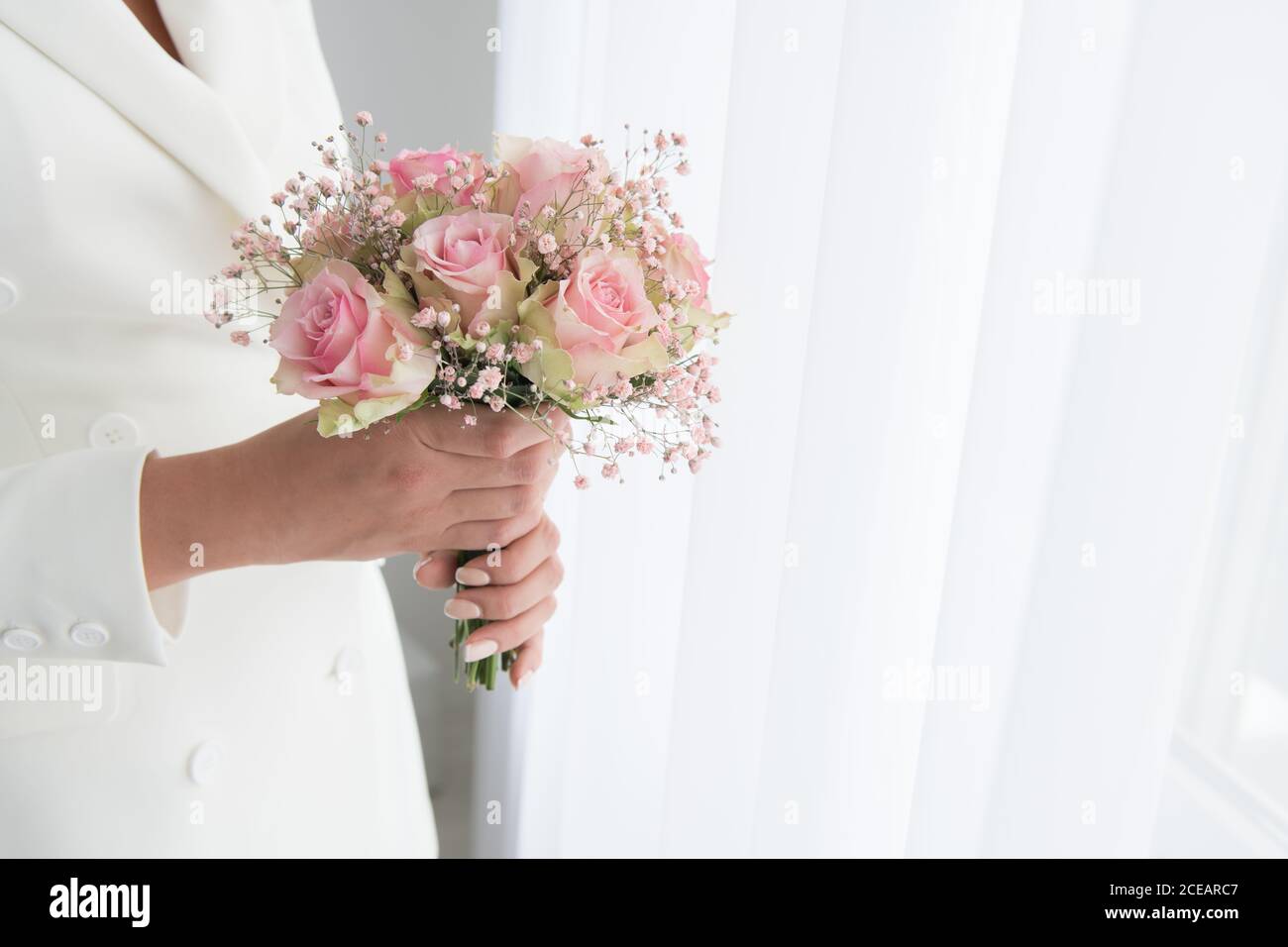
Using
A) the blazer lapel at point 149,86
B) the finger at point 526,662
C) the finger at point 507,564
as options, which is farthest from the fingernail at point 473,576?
the blazer lapel at point 149,86

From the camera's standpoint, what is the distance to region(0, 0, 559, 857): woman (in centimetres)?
67

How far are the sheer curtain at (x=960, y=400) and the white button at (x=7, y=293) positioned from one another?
627 mm

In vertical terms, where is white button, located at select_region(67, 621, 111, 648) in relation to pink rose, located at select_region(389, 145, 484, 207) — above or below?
below

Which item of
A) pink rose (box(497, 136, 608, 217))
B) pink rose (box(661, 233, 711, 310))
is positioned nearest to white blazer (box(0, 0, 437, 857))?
pink rose (box(497, 136, 608, 217))

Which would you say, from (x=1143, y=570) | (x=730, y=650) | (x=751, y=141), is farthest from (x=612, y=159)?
(x=1143, y=570)

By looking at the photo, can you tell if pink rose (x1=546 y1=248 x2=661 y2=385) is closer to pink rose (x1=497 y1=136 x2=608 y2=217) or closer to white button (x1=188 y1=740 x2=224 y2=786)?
pink rose (x1=497 y1=136 x2=608 y2=217)

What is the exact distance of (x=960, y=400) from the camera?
2.34 ft

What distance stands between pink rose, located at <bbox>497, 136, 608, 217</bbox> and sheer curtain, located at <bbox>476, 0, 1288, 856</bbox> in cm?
23

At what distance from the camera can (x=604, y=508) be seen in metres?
1.30

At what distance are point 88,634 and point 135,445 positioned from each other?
0.57 feet
